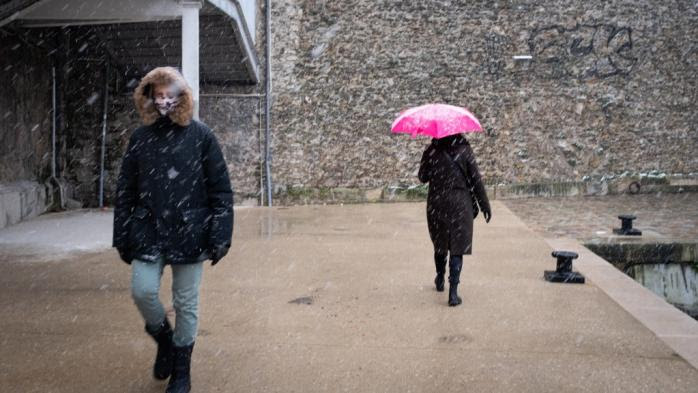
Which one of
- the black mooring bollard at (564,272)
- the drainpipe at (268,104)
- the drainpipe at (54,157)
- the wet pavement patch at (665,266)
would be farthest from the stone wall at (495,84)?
the black mooring bollard at (564,272)

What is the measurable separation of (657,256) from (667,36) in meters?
7.89

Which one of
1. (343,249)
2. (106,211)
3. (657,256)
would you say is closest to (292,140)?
(106,211)

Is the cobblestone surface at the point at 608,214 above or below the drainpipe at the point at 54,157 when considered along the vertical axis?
below

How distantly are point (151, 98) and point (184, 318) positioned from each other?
1.05 m

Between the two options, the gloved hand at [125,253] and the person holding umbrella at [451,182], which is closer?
the gloved hand at [125,253]

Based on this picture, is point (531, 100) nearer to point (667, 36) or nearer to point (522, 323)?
point (667, 36)

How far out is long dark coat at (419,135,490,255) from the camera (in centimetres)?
500

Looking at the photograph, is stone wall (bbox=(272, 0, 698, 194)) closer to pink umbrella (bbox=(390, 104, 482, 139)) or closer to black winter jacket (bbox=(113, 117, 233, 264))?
pink umbrella (bbox=(390, 104, 482, 139))

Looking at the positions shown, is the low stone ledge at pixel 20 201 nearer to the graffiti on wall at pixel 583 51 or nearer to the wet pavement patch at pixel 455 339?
the wet pavement patch at pixel 455 339

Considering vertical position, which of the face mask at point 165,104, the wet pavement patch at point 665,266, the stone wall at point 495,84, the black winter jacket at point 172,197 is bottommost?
the wet pavement patch at point 665,266

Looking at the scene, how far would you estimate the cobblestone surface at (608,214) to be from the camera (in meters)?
8.50

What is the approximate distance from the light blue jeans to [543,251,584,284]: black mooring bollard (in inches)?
142

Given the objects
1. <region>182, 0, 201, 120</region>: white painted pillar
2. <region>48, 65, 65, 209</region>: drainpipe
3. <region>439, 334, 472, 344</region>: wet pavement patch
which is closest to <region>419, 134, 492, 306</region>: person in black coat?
<region>439, 334, 472, 344</region>: wet pavement patch

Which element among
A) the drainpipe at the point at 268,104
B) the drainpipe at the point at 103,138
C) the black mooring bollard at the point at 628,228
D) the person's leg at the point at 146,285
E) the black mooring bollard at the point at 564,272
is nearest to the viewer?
the person's leg at the point at 146,285
